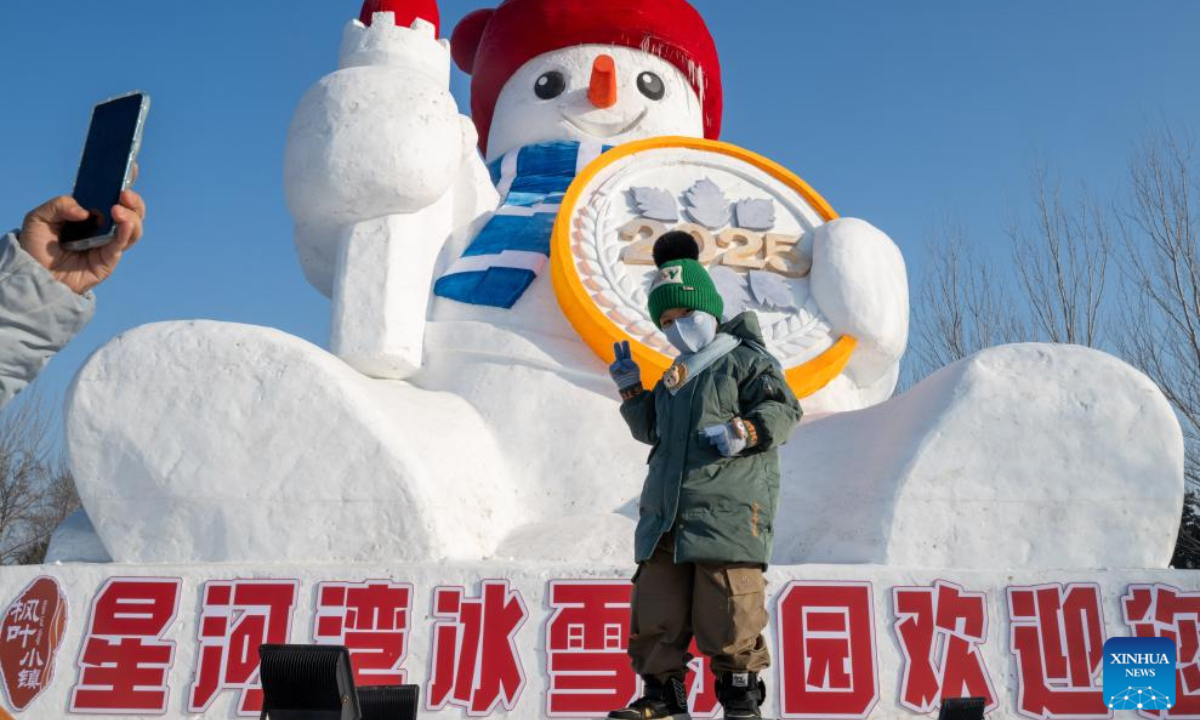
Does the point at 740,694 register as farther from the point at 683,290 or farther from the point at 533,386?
the point at 533,386

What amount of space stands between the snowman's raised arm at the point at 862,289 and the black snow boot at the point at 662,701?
2.49 metres

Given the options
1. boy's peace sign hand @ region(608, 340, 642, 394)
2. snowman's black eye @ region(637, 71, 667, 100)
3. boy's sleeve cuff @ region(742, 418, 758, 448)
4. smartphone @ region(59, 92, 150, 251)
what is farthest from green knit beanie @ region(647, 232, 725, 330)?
snowman's black eye @ region(637, 71, 667, 100)

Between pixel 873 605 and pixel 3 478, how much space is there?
577 inches

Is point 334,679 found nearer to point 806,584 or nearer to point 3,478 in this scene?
point 806,584

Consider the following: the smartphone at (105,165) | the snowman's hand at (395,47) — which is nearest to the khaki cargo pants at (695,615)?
the smartphone at (105,165)

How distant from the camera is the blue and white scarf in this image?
15.6 ft

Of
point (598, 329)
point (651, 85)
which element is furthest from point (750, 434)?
point (651, 85)

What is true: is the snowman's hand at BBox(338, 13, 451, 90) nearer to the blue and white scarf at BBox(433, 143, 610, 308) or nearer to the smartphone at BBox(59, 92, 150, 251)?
the blue and white scarf at BBox(433, 143, 610, 308)

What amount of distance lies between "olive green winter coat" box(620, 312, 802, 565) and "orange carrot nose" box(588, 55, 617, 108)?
10.1 ft

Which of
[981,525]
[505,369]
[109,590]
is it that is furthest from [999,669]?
[109,590]

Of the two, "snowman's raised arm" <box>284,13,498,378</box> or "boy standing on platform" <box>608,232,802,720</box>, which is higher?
"snowman's raised arm" <box>284,13,498,378</box>

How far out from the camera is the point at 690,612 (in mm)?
2525

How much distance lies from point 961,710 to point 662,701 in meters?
0.84

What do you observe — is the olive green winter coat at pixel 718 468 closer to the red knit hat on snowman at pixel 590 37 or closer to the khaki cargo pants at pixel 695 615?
the khaki cargo pants at pixel 695 615
